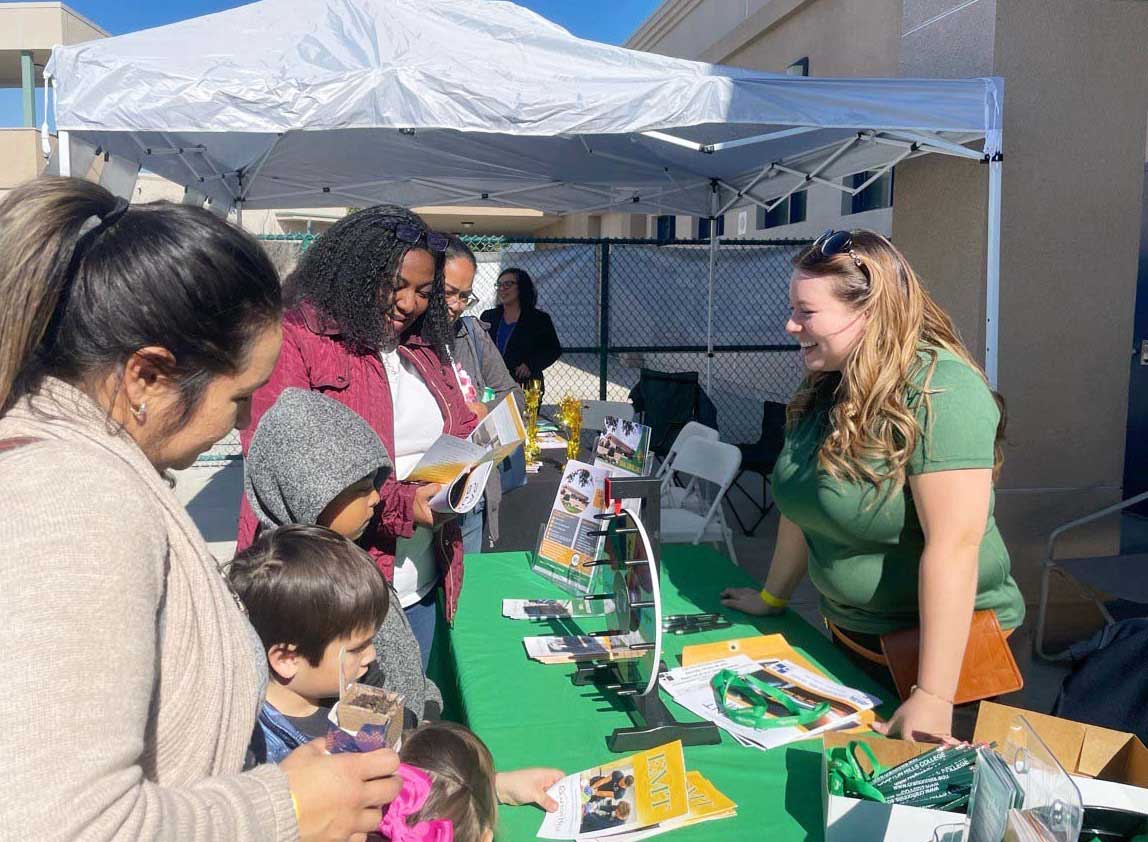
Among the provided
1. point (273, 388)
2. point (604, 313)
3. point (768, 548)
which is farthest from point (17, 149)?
point (273, 388)

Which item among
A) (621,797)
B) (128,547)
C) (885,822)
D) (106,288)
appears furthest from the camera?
(621,797)

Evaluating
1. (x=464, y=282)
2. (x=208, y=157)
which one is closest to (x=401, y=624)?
(x=464, y=282)

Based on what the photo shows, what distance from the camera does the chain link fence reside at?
7.80m

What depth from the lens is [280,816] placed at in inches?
31.9

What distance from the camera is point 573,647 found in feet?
6.63

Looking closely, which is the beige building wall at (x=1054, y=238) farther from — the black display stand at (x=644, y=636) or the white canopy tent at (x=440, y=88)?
the black display stand at (x=644, y=636)

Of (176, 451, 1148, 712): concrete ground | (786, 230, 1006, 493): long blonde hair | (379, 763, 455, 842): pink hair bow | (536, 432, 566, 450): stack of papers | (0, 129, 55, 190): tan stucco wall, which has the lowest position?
(176, 451, 1148, 712): concrete ground

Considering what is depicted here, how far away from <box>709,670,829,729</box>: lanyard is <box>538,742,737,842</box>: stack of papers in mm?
240

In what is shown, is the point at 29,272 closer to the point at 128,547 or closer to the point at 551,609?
the point at 128,547

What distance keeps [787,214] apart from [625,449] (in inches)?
312

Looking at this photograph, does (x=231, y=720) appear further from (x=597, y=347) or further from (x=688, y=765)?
(x=597, y=347)

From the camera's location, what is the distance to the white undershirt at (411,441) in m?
2.29

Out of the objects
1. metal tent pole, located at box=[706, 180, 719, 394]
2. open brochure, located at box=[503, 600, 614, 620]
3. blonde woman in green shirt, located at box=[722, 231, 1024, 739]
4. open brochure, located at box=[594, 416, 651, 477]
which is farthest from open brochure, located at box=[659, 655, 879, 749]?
metal tent pole, located at box=[706, 180, 719, 394]

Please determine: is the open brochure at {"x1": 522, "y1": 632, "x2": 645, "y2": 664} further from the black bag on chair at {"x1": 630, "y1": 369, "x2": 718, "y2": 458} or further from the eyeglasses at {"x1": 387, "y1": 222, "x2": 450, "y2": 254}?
the black bag on chair at {"x1": 630, "y1": 369, "x2": 718, "y2": 458}
